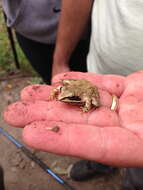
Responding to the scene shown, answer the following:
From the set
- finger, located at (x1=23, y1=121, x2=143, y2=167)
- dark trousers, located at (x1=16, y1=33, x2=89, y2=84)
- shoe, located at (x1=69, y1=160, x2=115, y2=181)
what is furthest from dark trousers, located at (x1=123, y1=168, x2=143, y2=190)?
dark trousers, located at (x1=16, y1=33, x2=89, y2=84)

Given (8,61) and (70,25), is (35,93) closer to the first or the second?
(70,25)

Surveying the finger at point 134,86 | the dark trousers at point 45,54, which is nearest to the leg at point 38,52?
the dark trousers at point 45,54

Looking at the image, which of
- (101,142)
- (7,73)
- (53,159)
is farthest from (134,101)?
(7,73)

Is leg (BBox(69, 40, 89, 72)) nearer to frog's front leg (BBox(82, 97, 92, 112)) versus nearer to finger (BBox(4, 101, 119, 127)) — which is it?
frog's front leg (BBox(82, 97, 92, 112))

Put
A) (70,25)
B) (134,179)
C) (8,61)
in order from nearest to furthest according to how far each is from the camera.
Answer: (134,179) < (70,25) < (8,61)

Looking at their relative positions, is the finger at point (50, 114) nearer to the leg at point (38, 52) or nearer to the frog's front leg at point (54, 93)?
the frog's front leg at point (54, 93)

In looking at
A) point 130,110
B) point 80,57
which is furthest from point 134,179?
point 80,57
